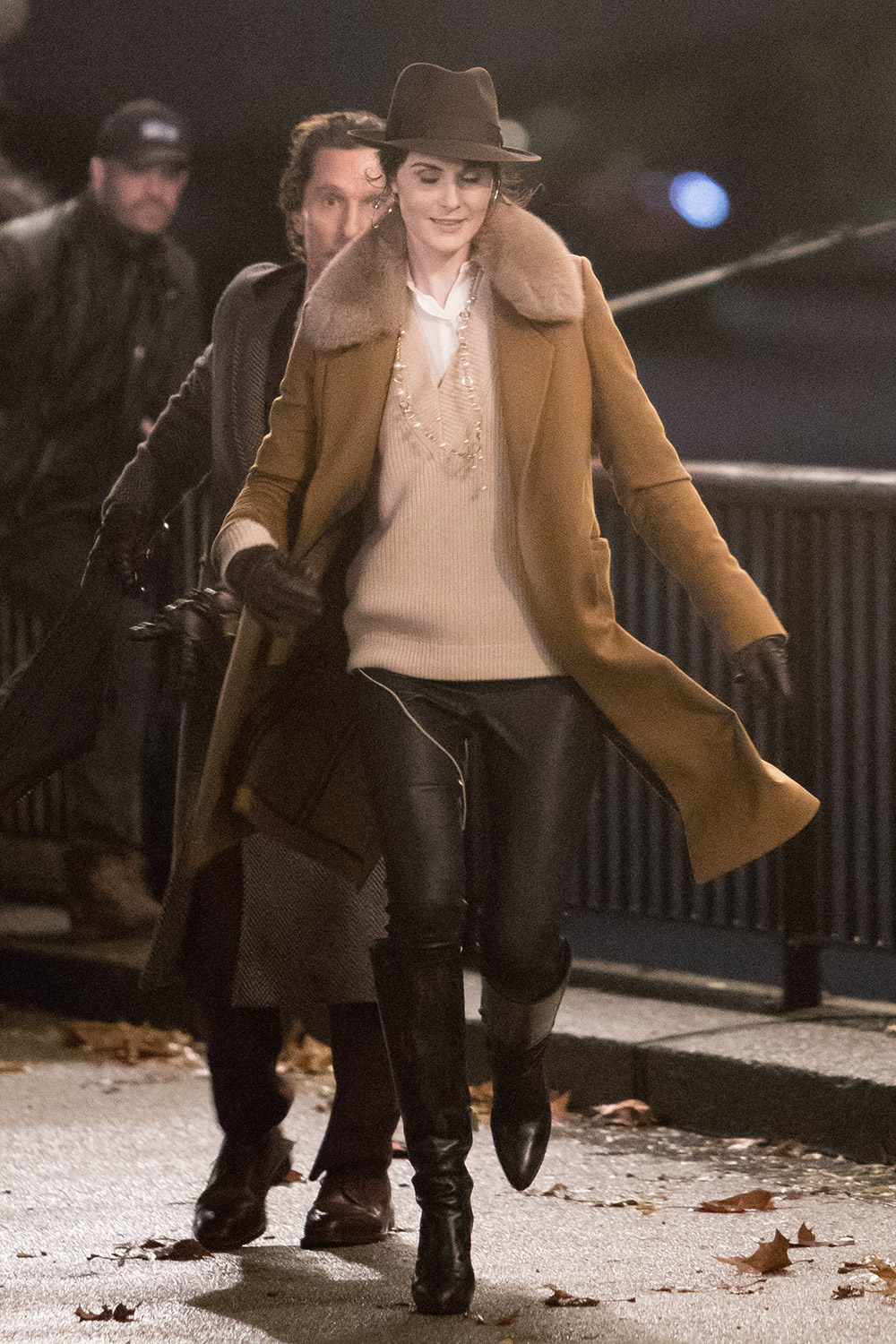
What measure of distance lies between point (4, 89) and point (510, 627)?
9.39 metres

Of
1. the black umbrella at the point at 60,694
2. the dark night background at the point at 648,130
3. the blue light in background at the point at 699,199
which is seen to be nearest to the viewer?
the black umbrella at the point at 60,694

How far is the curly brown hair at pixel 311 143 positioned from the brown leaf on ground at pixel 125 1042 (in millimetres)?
2923

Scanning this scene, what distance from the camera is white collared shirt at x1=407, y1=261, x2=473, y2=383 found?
157 inches

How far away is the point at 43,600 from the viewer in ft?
24.3

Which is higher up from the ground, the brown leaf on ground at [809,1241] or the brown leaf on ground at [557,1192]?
the brown leaf on ground at [809,1241]

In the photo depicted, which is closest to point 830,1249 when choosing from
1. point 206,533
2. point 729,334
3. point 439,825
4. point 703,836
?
point 703,836

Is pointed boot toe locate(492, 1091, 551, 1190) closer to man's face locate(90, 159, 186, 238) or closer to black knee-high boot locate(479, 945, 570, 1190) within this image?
black knee-high boot locate(479, 945, 570, 1190)

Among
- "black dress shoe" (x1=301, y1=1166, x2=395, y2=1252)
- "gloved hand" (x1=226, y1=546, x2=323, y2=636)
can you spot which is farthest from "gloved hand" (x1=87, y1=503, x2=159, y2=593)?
"black dress shoe" (x1=301, y1=1166, x2=395, y2=1252)

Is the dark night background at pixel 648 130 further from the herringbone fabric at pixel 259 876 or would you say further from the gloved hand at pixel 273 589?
the gloved hand at pixel 273 589

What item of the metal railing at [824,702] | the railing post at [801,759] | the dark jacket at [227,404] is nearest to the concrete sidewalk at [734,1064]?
the railing post at [801,759]

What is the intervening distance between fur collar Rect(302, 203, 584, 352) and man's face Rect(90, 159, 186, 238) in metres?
3.65

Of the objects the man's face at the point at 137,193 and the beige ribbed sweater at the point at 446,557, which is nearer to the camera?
the beige ribbed sweater at the point at 446,557

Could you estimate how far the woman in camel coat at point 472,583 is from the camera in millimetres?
3844

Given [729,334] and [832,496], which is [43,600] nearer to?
[832,496]
